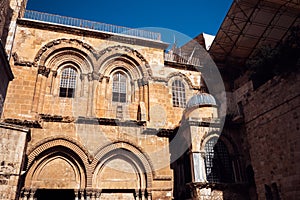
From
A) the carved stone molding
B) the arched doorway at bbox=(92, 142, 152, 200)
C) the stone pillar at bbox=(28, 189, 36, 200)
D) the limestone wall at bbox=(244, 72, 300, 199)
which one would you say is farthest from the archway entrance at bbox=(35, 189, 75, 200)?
the limestone wall at bbox=(244, 72, 300, 199)

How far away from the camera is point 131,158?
528 inches

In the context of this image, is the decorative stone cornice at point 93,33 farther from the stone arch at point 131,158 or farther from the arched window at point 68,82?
the stone arch at point 131,158

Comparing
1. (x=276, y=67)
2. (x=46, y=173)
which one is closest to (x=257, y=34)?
(x=276, y=67)

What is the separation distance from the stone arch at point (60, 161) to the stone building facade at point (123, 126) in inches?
1.8

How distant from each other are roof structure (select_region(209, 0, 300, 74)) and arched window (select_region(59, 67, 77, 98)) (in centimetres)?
1028

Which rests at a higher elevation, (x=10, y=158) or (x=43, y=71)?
(x=43, y=71)

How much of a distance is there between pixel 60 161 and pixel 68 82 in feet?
14.9

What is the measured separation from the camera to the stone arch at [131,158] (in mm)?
12859

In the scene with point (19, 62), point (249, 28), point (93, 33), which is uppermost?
point (249, 28)

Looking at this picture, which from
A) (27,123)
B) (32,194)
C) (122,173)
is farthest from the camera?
(122,173)

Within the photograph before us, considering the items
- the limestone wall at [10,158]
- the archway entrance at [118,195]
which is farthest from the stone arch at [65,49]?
the archway entrance at [118,195]

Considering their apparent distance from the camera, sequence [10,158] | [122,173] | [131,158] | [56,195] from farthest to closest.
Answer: [56,195], [131,158], [122,173], [10,158]

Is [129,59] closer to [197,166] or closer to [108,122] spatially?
[108,122]

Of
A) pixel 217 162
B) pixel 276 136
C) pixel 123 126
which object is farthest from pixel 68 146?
pixel 276 136
